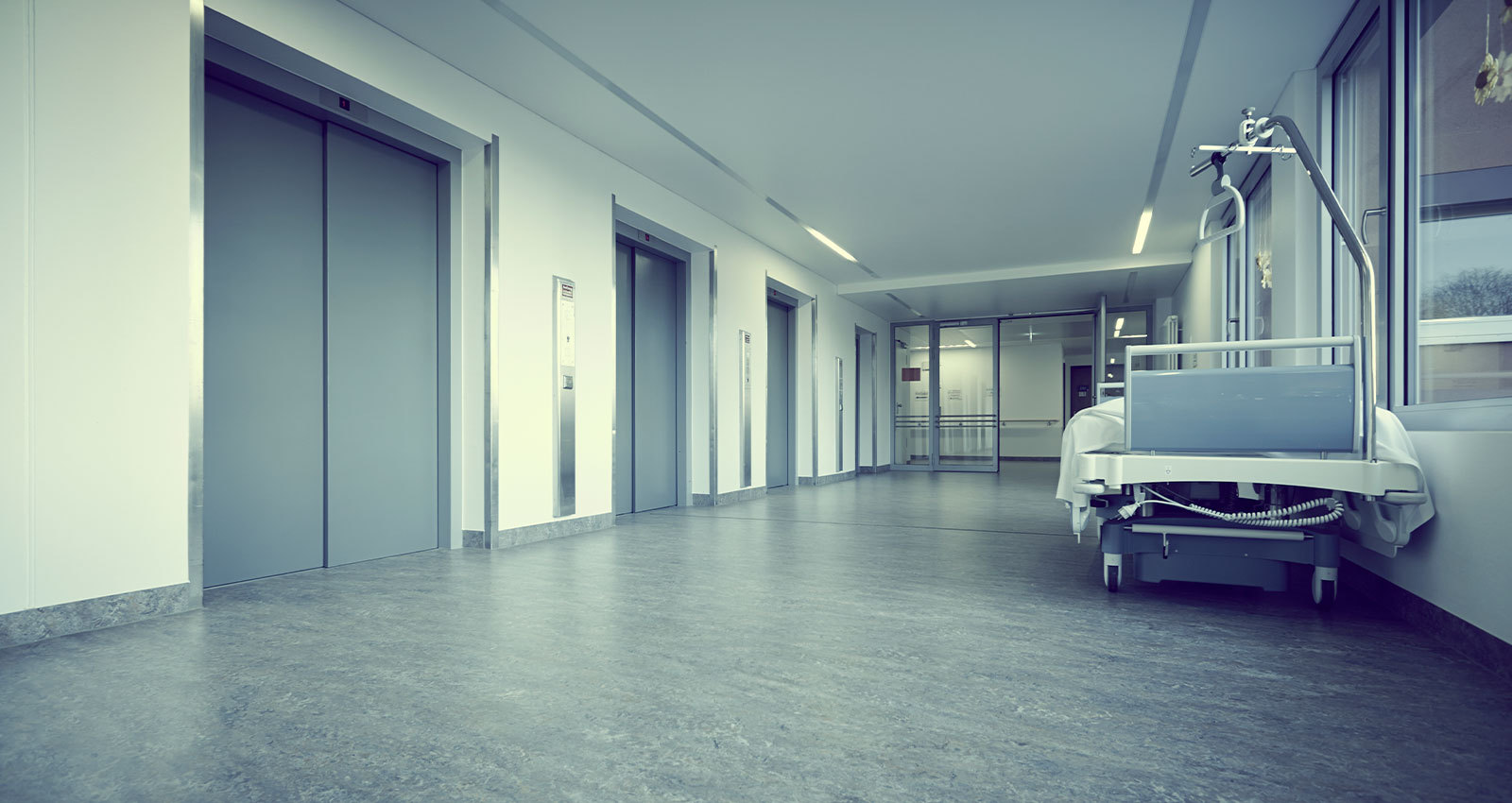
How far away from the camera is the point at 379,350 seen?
13.6ft

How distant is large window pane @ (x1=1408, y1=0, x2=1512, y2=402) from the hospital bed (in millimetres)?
233

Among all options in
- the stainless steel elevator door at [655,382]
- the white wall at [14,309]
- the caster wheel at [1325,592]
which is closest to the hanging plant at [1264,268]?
the caster wheel at [1325,592]

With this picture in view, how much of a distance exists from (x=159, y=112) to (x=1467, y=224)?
461cm

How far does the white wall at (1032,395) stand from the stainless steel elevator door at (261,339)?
13.8m

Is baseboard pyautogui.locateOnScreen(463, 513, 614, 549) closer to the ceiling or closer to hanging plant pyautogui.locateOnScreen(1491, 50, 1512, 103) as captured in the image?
the ceiling

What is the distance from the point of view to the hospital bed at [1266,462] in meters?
2.57

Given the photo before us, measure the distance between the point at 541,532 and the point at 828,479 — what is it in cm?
581

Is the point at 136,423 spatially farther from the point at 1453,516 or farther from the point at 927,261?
the point at 927,261

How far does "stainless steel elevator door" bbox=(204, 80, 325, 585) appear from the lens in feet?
10.8

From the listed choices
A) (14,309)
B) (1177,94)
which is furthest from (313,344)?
(1177,94)

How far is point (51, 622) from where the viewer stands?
2494mm

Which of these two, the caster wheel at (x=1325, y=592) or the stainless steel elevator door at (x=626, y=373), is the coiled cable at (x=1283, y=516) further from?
the stainless steel elevator door at (x=626, y=373)

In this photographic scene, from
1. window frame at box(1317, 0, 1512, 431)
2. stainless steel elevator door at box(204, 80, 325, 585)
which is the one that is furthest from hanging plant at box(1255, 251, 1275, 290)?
stainless steel elevator door at box(204, 80, 325, 585)

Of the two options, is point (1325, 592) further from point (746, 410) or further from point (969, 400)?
point (969, 400)
